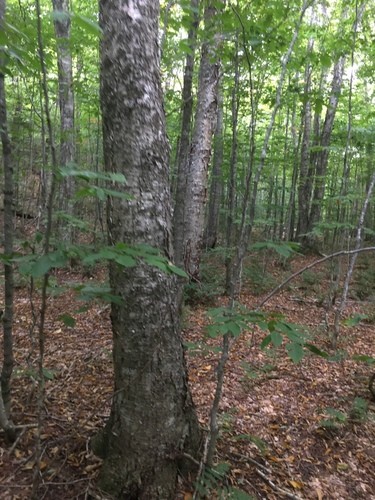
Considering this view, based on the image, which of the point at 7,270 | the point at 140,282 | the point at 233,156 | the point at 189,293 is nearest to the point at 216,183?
the point at 189,293

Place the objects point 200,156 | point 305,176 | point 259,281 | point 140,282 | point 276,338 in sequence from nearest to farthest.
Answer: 1. point 276,338
2. point 140,282
3. point 200,156
4. point 259,281
5. point 305,176

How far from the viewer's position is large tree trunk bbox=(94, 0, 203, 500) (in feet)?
7.16

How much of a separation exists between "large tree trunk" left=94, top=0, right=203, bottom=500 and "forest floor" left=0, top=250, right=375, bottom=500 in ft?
0.84

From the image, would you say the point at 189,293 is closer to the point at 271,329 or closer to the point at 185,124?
the point at 185,124

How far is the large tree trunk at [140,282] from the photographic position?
2.18 metres

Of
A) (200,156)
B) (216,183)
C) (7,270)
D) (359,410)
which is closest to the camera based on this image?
(7,270)

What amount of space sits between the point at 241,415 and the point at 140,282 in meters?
2.28

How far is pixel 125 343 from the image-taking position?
230 cm

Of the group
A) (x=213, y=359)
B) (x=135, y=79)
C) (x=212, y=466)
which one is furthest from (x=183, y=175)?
(x=212, y=466)

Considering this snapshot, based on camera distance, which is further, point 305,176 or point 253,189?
point 305,176

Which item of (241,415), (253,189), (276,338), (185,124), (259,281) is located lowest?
(241,415)

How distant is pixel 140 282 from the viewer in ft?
7.36

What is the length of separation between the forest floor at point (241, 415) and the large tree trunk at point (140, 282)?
257 millimetres

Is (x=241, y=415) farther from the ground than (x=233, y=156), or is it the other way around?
(x=233, y=156)
